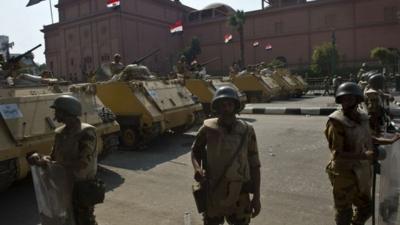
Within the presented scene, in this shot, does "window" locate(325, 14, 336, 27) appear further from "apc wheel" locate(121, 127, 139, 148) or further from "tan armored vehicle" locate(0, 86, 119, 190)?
"tan armored vehicle" locate(0, 86, 119, 190)

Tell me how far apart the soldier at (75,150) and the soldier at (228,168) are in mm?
803

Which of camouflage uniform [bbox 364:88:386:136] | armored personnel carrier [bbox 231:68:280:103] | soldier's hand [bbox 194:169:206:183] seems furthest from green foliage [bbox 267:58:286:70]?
soldier's hand [bbox 194:169:206:183]

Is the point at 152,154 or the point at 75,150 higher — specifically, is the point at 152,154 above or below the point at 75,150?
below

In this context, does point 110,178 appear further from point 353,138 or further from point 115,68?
point 353,138

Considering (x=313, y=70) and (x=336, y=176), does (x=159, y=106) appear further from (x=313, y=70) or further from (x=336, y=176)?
(x=313, y=70)

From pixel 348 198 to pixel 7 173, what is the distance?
3767mm

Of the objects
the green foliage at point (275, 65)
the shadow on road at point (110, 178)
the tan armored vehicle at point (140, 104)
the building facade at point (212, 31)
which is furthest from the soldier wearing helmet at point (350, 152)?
the building facade at point (212, 31)

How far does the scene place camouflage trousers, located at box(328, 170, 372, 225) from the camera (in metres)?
3.31

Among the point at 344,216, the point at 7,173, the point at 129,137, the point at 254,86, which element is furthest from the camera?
the point at 254,86

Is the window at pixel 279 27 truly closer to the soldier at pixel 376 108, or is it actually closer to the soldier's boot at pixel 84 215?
the soldier at pixel 376 108

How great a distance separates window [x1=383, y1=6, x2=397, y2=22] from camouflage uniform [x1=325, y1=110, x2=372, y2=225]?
4289 centimetres

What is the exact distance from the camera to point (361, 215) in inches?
135

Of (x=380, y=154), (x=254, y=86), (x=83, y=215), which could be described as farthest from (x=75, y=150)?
(x=254, y=86)

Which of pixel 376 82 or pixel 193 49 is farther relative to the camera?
pixel 193 49
